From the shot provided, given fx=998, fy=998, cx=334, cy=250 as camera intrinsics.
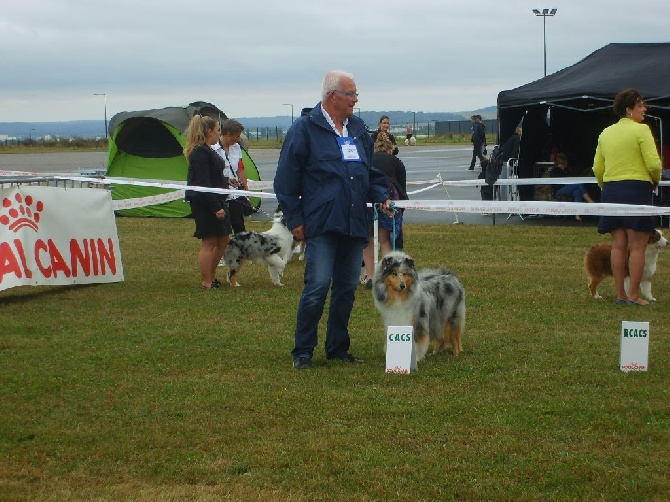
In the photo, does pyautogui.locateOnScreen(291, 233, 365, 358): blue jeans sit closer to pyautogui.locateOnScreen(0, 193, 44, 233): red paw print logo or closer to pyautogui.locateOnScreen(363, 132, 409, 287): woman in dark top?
pyautogui.locateOnScreen(363, 132, 409, 287): woman in dark top

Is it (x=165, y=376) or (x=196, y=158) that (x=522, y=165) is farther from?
(x=165, y=376)

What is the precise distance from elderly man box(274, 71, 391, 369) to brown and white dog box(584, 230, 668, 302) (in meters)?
3.62

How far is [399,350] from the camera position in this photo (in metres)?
6.55

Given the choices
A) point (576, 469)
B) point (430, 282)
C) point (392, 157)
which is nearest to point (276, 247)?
point (392, 157)

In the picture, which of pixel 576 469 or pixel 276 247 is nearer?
pixel 576 469

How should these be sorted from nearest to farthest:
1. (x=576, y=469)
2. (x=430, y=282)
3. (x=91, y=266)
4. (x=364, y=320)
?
(x=576, y=469) → (x=430, y=282) → (x=364, y=320) → (x=91, y=266)

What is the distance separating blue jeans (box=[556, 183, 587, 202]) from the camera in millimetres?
16812

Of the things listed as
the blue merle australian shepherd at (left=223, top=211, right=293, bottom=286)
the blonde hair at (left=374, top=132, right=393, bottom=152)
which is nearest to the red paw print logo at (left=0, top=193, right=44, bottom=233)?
the blue merle australian shepherd at (left=223, top=211, right=293, bottom=286)

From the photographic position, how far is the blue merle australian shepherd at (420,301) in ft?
22.2

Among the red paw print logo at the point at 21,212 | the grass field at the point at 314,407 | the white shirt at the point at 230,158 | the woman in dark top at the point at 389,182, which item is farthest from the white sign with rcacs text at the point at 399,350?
the white shirt at the point at 230,158

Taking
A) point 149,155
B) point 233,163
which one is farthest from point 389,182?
point 149,155

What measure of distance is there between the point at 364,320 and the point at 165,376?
2.45 meters

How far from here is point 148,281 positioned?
1128 centimetres

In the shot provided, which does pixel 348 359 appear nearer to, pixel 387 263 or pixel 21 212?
pixel 387 263
